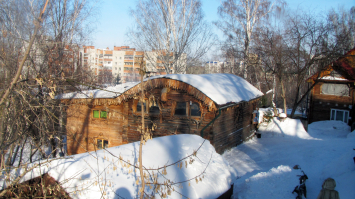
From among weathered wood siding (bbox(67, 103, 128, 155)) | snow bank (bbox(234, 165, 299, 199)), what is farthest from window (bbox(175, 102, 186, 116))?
snow bank (bbox(234, 165, 299, 199))

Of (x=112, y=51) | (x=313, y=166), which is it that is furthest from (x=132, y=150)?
(x=112, y=51)

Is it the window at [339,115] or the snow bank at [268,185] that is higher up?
the window at [339,115]

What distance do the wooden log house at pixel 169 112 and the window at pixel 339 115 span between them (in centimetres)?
1125

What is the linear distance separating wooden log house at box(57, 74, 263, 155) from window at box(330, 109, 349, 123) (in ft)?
36.9

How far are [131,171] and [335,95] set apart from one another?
66.4ft

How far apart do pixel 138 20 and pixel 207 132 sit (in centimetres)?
1284

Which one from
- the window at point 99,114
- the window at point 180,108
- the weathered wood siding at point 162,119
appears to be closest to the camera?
the weathered wood siding at point 162,119

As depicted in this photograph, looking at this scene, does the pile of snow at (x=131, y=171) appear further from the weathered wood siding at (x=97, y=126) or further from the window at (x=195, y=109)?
the weathered wood siding at (x=97, y=126)

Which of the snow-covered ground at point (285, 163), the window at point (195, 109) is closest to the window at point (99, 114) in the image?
the window at point (195, 109)

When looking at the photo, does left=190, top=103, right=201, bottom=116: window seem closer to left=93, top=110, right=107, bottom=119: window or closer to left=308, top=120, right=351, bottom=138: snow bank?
left=93, top=110, right=107, bottom=119: window

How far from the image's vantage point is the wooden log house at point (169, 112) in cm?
870

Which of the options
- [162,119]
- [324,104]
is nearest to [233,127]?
[162,119]

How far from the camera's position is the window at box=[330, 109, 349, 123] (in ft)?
58.9

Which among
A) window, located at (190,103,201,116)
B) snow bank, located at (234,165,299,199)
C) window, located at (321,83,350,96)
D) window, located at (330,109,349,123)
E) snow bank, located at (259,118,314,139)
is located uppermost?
window, located at (321,83,350,96)
